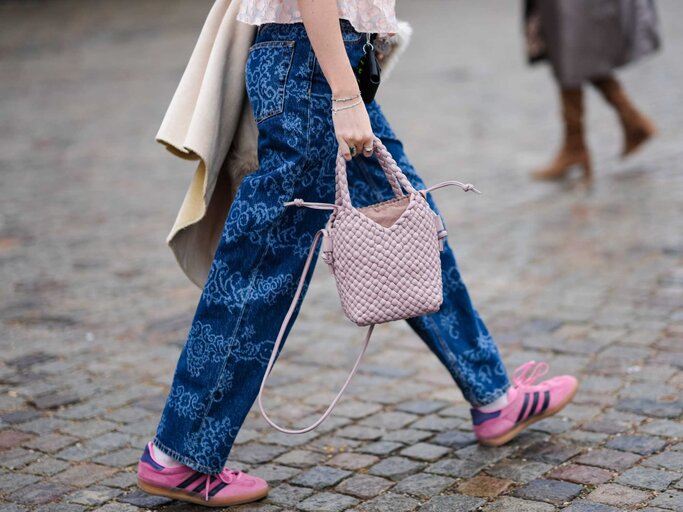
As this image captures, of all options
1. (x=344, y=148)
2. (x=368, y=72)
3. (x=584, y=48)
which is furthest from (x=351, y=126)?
(x=584, y=48)

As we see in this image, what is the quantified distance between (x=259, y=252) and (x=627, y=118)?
4.50 metres

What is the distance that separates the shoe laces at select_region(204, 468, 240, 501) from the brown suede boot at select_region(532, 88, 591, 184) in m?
4.16

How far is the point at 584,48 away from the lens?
6.50m

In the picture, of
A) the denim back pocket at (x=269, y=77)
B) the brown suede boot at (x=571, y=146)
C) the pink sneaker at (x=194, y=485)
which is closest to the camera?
the denim back pocket at (x=269, y=77)

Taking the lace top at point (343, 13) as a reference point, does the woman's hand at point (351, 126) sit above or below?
below

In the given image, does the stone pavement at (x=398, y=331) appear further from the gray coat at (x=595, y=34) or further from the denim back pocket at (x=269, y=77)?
the denim back pocket at (x=269, y=77)

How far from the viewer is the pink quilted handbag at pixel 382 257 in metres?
2.56

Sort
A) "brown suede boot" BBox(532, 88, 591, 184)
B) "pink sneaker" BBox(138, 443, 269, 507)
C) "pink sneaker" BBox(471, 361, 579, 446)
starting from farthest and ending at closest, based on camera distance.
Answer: "brown suede boot" BBox(532, 88, 591, 184), "pink sneaker" BBox(471, 361, 579, 446), "pink sneaker" BBox(138, 443, 269, 507)

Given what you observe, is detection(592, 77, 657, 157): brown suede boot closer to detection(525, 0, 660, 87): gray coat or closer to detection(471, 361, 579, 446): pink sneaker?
detection(525, 0, 660, 87): gray coat

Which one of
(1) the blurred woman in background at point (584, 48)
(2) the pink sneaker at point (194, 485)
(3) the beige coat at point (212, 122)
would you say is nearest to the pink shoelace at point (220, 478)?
(2) the pink sneaker at point (194, 485)

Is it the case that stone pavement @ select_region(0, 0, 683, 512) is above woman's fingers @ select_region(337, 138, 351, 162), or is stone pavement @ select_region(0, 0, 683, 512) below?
below

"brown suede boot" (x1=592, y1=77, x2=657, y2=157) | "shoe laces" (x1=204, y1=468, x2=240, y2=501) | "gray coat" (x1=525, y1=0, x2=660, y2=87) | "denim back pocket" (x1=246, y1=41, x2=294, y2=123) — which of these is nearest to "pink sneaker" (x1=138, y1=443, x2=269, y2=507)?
"shoe laces" (x1=204, y1=468, x2=240, y2=501)

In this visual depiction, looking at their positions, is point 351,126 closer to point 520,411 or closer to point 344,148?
point 344,148

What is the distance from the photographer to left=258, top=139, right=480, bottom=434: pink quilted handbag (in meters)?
2.56
